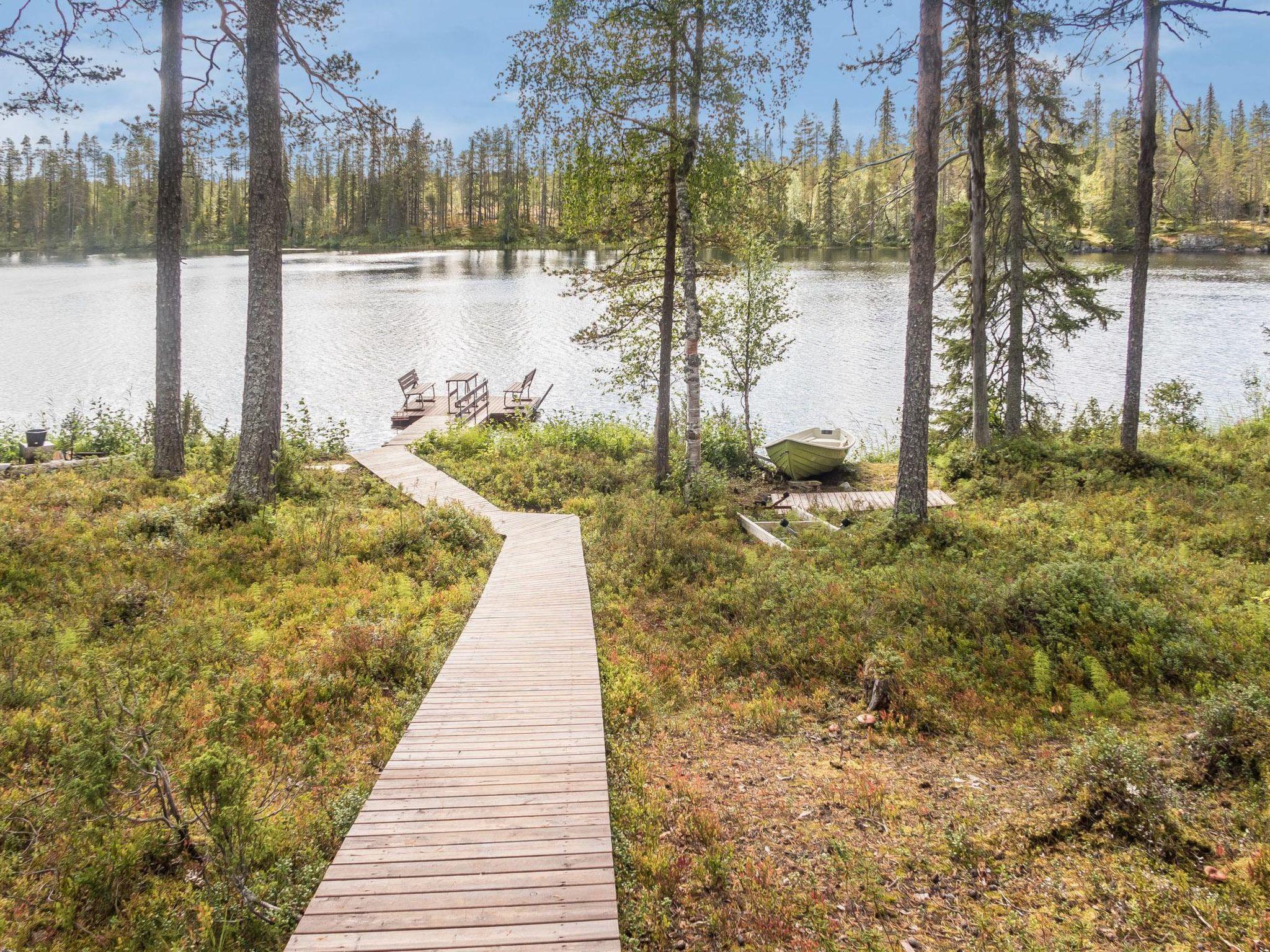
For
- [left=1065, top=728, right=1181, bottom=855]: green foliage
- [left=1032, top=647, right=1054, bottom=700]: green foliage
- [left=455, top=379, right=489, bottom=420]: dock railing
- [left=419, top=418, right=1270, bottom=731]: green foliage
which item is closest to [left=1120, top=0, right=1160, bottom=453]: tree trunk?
[left=419, top=418, right=1270, bottom=731]: green foliage

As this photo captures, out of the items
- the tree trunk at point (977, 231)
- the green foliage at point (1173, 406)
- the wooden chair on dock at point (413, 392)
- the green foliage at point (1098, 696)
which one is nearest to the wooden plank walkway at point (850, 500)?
the tree trunk at point (977, 231)

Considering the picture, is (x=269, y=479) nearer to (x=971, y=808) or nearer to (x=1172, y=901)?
(x=971, y=808)

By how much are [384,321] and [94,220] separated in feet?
375

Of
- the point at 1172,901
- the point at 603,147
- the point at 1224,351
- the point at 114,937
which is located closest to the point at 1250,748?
the point at 1172,901

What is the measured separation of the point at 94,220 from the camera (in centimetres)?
11875

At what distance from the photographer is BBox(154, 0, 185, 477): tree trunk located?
13828 millimetres

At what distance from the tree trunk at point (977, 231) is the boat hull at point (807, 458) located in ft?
11.6

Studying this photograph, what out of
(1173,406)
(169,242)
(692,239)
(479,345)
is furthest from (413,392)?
(1173,406)

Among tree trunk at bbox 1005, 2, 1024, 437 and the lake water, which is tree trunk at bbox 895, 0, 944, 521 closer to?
tree trunk at bbox 1005, 2, 1024, 437

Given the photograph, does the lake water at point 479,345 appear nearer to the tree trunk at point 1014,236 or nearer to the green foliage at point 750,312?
the green foliage at point 750,312

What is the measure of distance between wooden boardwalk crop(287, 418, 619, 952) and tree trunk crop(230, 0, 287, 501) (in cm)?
659

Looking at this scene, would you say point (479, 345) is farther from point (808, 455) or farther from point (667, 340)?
point (808, 455)

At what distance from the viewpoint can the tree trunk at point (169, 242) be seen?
13828 mm

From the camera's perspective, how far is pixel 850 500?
15.8m
